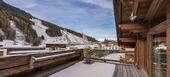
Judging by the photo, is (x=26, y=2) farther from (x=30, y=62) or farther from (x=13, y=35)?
(x=30, y=62)

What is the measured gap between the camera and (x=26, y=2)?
1983 inches

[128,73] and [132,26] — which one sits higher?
[132,26]

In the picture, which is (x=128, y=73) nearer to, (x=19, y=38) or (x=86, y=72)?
(x=86, y=72)

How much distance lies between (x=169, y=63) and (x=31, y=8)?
57.6m

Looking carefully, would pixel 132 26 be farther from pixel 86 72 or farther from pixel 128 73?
pixel 86 72

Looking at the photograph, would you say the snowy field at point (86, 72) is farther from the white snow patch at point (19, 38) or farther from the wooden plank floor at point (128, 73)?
the white snow patch at point (19, 38)

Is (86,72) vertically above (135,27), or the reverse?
(135,27)

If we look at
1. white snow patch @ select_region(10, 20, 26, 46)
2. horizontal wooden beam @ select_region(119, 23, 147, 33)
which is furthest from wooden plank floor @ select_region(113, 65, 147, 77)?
white snow patch @ select_region(10, 20, 26, 46)

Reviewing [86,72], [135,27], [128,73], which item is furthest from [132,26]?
[86,72]

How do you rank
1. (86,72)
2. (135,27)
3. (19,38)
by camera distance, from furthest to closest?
(19,38), (86,72), (135,27)

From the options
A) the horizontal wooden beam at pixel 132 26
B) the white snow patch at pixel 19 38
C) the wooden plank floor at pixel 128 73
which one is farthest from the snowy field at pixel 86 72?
the white snow patch at pixel 19 38

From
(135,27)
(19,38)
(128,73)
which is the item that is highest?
(19,38)

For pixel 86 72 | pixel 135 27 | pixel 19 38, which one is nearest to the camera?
pixel 135 27

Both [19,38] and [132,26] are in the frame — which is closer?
[132,26]
